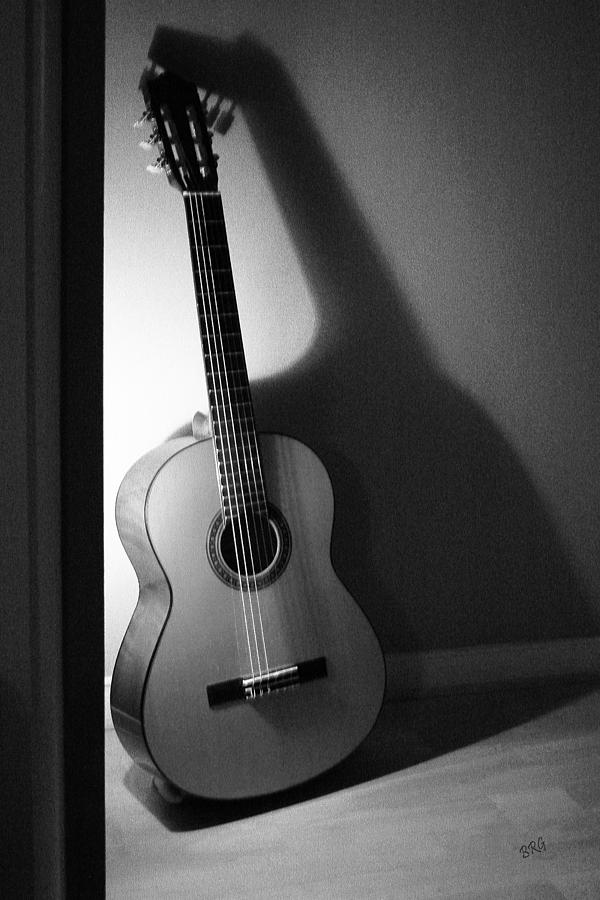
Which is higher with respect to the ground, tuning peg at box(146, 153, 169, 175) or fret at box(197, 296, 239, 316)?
tuning peg at box(146, 153, 169, 175)

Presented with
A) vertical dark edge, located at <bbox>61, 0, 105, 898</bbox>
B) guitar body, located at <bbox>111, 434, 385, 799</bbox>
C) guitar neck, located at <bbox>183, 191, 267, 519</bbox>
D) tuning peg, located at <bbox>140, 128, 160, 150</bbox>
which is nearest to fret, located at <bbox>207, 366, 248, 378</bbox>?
guitar neck, located at <bbox>183, 191, 267, 519</bbox>

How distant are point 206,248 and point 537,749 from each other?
1.13 m

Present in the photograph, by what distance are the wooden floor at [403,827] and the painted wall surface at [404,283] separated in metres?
0.35

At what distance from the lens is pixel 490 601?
2.01 metres

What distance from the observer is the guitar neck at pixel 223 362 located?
1.51 m

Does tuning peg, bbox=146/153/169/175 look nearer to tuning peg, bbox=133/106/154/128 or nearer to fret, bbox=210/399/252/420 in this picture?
tuning peg, bbox=133/106/154/128

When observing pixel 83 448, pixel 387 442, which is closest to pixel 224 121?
pixel 387 442

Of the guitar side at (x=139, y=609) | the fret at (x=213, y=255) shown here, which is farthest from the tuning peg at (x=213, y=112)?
the guitar side at (x=139, y=609)

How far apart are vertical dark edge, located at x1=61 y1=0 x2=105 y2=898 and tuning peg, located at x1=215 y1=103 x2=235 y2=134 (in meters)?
1.18

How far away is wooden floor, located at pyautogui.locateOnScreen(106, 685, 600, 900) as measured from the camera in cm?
121

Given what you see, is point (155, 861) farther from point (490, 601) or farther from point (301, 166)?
point (301, 166)

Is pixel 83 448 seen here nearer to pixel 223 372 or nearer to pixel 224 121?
pixel 223 372

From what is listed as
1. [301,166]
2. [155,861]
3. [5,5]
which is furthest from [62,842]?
[301,166]

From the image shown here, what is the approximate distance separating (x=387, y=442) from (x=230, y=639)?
642 mm
